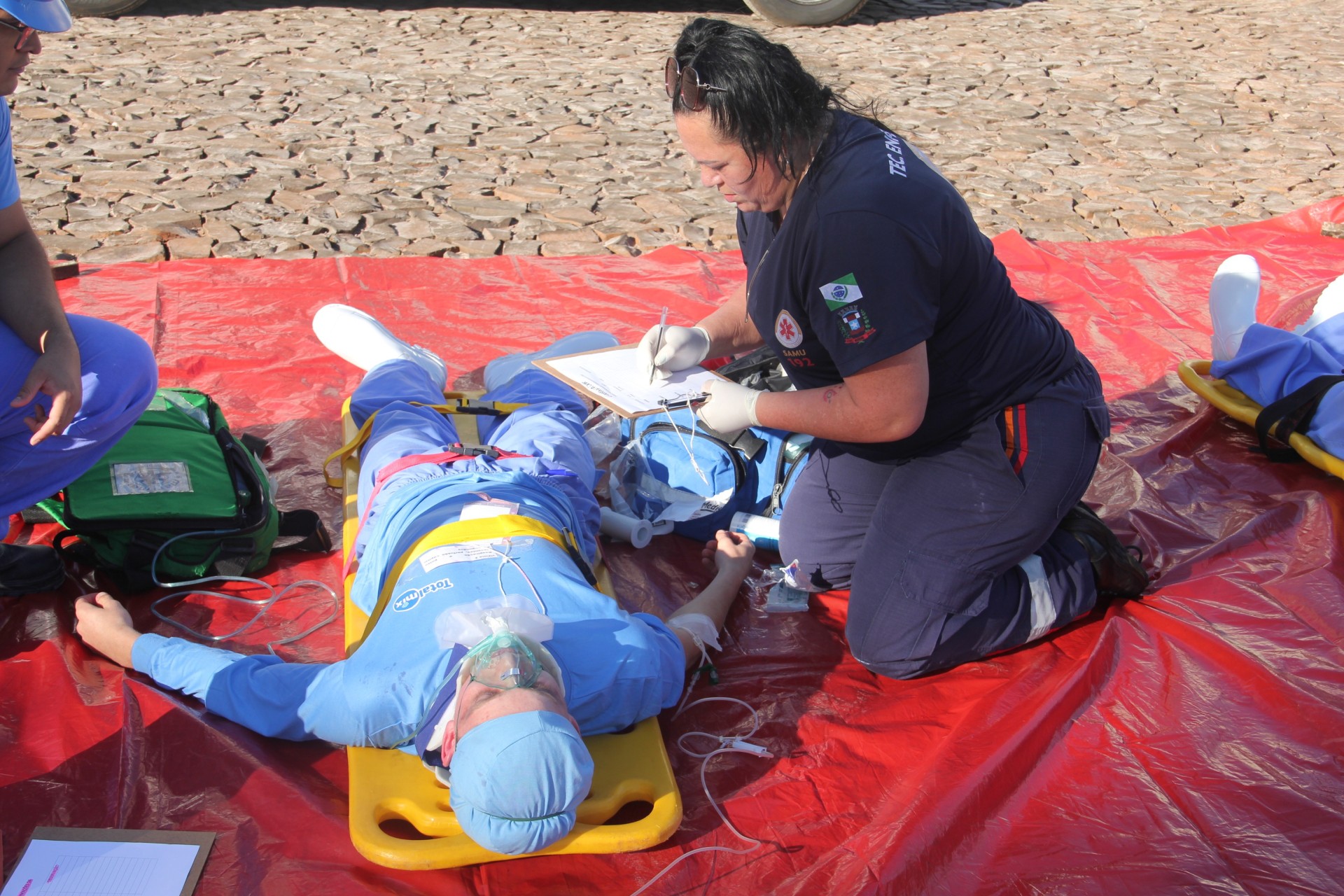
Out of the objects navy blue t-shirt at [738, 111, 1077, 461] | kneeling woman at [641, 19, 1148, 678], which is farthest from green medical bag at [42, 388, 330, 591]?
navy blue t-shirt at [738, 111, 1077, 461]

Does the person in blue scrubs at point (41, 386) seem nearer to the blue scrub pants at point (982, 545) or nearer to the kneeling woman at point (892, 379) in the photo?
the kneeling woman at point (892, 379)

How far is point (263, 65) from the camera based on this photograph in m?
6.21

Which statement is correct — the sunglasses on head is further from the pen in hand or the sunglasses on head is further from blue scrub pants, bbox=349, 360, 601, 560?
blue scrub pants, bbox=349, 360, 601, 560

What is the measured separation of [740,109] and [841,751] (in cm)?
131

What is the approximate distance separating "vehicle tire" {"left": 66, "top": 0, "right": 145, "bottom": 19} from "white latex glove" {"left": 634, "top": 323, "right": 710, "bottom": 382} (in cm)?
641

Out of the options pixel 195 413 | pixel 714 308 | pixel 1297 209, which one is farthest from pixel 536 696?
pixel 1297 209

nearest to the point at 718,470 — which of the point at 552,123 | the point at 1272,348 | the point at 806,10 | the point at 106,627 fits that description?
the point at 106,627

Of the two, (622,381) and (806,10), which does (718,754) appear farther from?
(806,10)

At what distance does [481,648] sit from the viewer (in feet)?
5.89

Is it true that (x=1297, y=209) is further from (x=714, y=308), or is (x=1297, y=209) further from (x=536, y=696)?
(x=536, y=696)

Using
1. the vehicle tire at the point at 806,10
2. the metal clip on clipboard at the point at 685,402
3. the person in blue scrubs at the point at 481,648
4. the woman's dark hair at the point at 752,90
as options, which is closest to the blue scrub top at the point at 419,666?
the person in blue scrubs at the point at 481,648

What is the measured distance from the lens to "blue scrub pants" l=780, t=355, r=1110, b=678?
2281 mm

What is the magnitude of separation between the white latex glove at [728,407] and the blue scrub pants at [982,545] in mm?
437

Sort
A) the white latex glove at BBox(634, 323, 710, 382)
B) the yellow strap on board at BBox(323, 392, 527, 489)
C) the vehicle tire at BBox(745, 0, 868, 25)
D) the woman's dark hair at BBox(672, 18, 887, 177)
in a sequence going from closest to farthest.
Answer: the woman's dark hair at BBox(672, 18, 887, 177)
the white latex glove at BBox(634, 323, 710, 382)
the yellow strap on board at BBox(323, 392, 527, 489)
the vehicle tire at BBox(745, 0, 868, 25)
